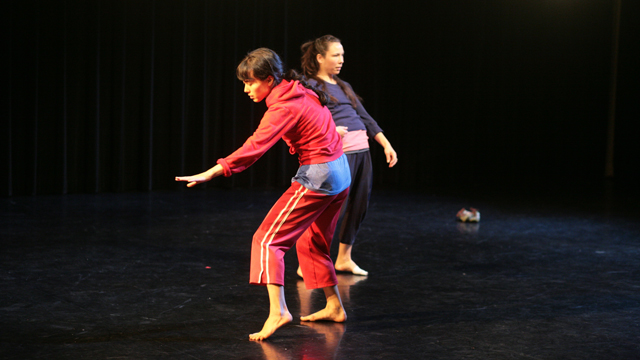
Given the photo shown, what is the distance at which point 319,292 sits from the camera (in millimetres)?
2934

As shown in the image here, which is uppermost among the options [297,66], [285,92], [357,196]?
[297,66]

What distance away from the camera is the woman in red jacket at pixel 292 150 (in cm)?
218

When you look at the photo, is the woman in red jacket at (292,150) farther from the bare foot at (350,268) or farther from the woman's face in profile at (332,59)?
the bare foot at (350,268)

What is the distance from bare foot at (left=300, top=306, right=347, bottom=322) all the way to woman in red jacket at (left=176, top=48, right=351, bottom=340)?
22 centimetres

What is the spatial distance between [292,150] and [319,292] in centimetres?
82

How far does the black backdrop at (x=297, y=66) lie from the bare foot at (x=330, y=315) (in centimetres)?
401

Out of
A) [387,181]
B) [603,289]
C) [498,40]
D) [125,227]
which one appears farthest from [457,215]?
[498,40]

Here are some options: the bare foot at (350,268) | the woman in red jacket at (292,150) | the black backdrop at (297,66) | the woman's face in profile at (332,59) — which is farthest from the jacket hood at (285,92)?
A: the black backdrop at (297,66)

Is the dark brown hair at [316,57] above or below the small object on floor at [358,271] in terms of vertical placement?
above

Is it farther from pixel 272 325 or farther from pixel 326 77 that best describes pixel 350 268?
pixel 272 325

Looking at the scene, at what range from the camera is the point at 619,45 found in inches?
338

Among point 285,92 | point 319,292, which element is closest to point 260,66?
point 285,92

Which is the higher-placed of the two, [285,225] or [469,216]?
[285,225]

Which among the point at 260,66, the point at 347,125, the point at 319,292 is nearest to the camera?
the point at 260,66
